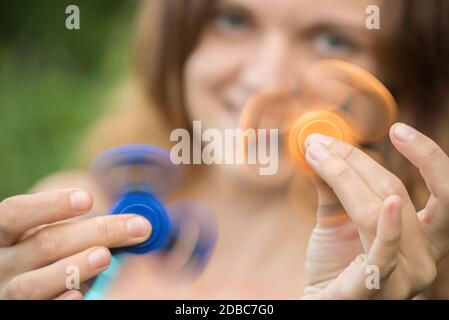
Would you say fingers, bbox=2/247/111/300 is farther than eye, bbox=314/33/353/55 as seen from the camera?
No

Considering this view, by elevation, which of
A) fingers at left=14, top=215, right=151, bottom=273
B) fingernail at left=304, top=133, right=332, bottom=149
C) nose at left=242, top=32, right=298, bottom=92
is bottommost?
fingers at left=14, top=215, right=151, bottom=273

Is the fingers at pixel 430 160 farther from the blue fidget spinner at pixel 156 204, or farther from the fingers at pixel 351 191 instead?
the blue fidget spinner at pixel 156 204

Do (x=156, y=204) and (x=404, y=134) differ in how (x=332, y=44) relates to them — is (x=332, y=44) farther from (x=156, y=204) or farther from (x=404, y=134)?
(x=156, y=204)

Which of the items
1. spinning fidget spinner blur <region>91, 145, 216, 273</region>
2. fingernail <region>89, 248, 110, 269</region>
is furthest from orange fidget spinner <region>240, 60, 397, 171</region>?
fingernail <region>89, 248, 110, 269</region>

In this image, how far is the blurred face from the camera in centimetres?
75

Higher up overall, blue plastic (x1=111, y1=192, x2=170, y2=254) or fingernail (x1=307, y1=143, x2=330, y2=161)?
fingernail (x1=307, y1=143, x2=330, y2=161)

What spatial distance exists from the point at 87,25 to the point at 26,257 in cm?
39

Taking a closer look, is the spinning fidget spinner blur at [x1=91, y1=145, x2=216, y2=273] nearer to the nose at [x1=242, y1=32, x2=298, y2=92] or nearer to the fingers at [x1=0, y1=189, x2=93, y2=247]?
the fingers at [x1=0, y1=189, x2=93, y2=247]

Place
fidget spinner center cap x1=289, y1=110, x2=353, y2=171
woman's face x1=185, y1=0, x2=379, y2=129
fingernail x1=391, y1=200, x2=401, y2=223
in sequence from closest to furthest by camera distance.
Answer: fingernail x1=391, y1=200, x2=401, y2=223
fidget spinner center cap x1=289, y1=110, x2=353, y2=171
woman's face x1=185, y1=0, x2=379, y2=129

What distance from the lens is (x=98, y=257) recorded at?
0.60m

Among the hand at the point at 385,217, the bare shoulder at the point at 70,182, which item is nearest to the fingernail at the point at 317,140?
the hand at the point at 385,217

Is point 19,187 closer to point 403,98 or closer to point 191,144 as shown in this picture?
point 191,144

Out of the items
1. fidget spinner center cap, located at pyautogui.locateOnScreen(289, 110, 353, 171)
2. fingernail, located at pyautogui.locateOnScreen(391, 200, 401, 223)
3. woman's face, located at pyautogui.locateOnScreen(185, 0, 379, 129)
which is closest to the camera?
fingernail, located at pyautogui.locateOnScreen(391, 200, 401, 223)

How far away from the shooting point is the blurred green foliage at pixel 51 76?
850 millimetres
